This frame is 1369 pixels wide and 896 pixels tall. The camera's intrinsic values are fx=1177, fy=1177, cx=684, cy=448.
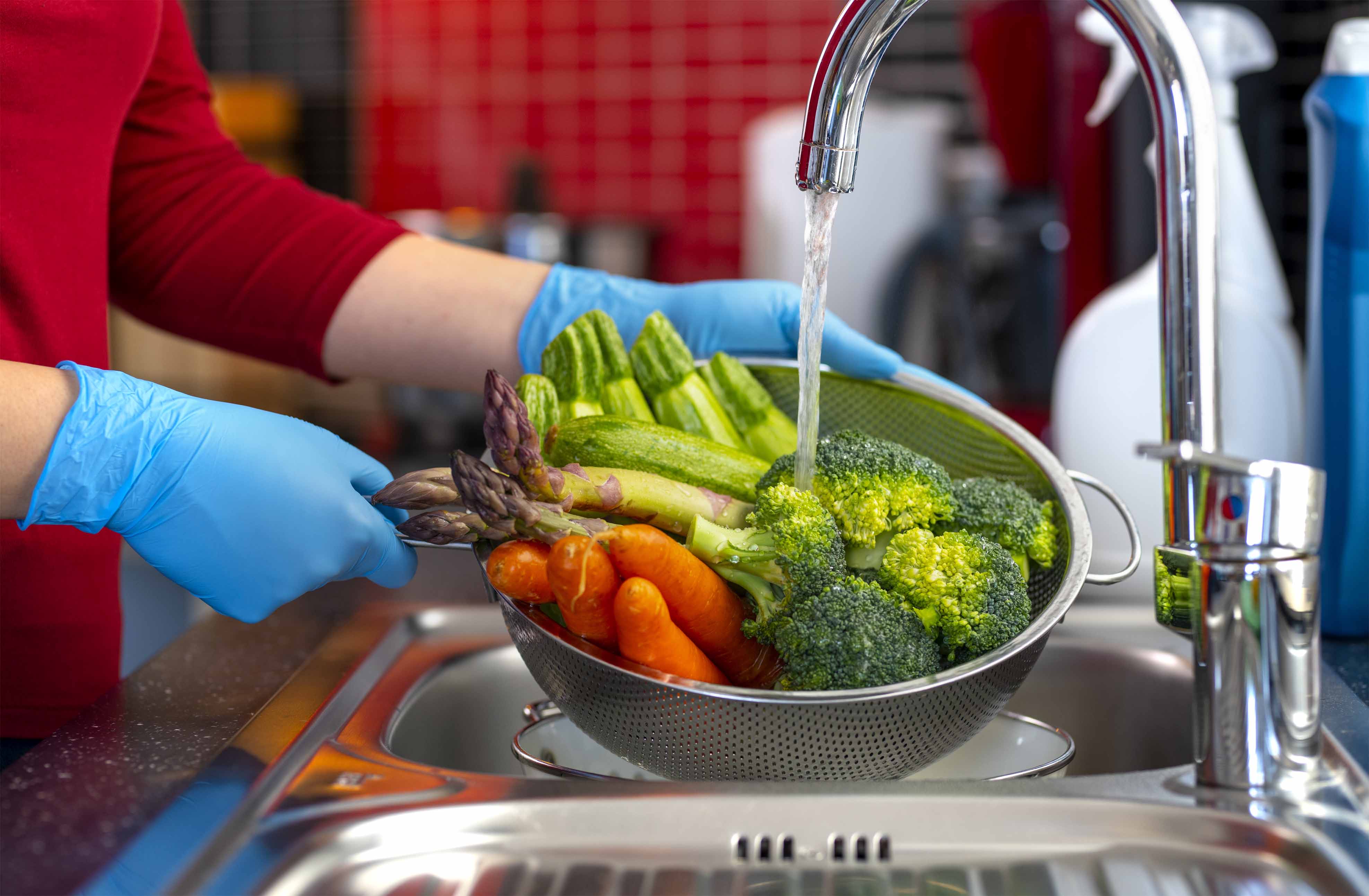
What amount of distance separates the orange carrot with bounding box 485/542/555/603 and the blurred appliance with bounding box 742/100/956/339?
1988 mm

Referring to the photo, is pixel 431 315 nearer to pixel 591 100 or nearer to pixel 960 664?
pixel 960 664

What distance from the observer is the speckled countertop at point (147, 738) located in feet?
2.04

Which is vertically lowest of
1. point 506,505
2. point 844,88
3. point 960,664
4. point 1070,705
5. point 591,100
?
point 1070,705

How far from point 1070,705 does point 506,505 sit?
528mm

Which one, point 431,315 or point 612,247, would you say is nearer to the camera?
point 431,315

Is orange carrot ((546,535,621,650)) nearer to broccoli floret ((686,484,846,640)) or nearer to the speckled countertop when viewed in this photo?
broccoli floret ((686,484,846,640))

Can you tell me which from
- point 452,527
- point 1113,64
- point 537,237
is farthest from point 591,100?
point 452,527

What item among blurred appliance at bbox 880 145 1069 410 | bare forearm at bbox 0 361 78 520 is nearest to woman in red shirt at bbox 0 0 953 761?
bare forearm at bbox 0 361 78 520

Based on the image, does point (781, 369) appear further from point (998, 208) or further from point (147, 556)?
point (998, 208)

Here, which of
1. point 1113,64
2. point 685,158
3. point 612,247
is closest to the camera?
point 1113,64

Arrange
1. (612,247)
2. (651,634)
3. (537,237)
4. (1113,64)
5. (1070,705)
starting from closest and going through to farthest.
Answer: (651,634) → (1070,705) → (1113,64) → (537,237) → (612,247)

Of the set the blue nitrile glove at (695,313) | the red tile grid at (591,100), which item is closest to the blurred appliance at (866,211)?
the red tile grid at (591,100)

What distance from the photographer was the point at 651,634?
71 cm

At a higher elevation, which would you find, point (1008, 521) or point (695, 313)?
point (695, 313)
